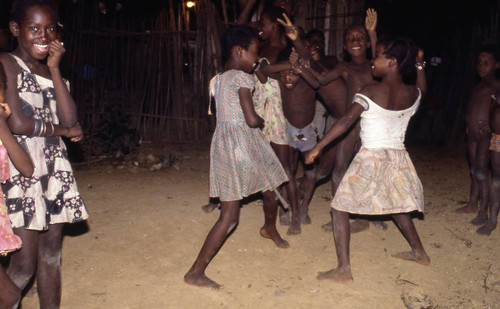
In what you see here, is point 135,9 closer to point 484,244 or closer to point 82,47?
point 82,47

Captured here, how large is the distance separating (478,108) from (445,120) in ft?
16.1

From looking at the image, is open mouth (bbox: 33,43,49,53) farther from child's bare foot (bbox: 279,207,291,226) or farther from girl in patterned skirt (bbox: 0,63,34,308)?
child's bare foot (bbox: 279,207,291,226)

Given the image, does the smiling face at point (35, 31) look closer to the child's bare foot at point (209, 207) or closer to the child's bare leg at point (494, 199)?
the child's bare foot at point (209, 207)

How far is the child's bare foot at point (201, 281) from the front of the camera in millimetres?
2973

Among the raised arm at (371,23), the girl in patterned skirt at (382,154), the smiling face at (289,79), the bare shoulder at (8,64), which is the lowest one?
the girl in patterned skirt at (382,154)

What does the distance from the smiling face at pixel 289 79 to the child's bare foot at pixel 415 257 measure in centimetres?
181

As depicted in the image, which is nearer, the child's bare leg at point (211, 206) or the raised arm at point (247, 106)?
the raised arm at point (247, 106)

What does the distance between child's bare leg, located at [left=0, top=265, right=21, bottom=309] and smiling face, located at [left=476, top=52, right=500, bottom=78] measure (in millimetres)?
4538

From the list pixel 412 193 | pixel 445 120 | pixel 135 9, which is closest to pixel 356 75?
pixel 412 193

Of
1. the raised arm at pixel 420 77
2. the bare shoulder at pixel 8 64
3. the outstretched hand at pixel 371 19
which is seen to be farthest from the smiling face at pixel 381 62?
the bare shoulder at pixel 8 64

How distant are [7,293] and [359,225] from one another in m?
3.14

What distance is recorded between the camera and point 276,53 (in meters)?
4.04

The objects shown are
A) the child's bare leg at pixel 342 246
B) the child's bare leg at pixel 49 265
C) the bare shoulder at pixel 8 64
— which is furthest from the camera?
the child's bare leg at pixel 342 246

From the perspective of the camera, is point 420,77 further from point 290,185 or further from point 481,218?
point 481,218
